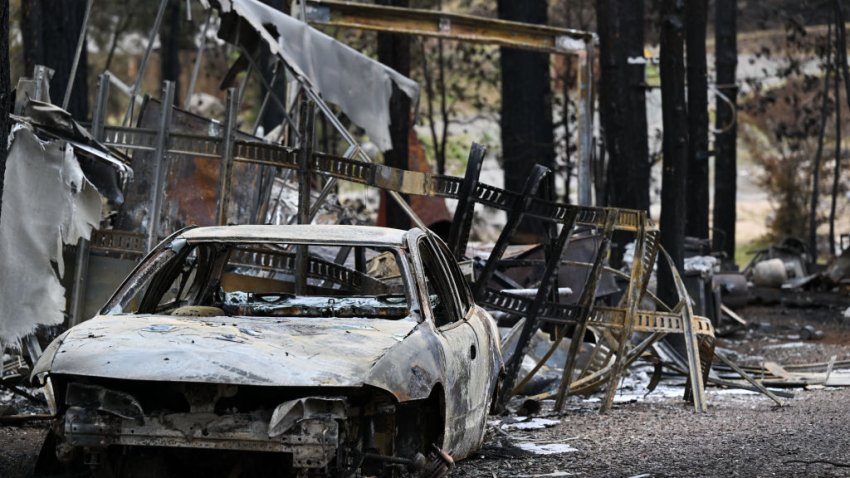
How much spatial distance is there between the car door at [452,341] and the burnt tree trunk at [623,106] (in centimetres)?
1258

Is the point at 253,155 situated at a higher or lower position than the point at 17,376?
higher

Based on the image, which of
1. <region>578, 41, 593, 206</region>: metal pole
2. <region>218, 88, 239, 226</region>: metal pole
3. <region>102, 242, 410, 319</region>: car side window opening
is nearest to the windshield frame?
<region>102, 242, 410, 319</region>: car side window opening

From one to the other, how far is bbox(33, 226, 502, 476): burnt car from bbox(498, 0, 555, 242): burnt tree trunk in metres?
16.3

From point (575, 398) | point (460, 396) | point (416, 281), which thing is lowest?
point (575, 398)

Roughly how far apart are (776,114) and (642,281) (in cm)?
3969

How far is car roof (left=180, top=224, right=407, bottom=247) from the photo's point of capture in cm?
711

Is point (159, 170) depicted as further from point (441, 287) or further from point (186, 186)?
point (441, 287)

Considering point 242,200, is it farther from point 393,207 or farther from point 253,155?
point 393,207

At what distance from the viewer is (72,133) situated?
9.45 metres

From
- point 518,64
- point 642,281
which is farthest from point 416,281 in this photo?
point 518,64

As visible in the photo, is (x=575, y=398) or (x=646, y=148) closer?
(x=575, y=398)

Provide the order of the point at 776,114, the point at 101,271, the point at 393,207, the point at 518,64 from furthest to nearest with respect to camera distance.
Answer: the point at 776,114 < the point at 518,64 < the point at 393,207 < the point at 101,271

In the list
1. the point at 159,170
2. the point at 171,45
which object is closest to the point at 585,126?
the point at 159,170

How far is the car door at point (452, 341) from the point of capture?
264 inches
